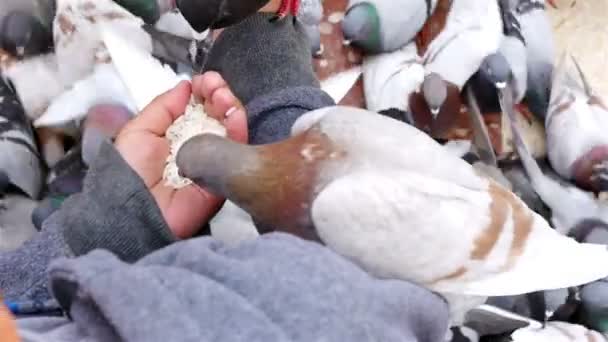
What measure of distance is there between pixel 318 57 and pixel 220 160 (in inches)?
21.1

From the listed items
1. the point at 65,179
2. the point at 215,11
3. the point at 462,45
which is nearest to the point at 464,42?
the point at 462,45

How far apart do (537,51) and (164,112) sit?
0.61 m

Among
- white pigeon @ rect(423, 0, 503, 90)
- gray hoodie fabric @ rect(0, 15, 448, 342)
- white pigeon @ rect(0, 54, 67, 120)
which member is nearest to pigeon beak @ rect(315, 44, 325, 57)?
white pigeon @ rect(423, 0, 503, 90)

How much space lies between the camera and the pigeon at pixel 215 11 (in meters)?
0.81

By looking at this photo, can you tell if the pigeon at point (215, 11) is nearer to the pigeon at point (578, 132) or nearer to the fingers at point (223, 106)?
the fingers at point (223, 106)

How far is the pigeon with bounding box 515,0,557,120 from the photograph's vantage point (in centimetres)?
120

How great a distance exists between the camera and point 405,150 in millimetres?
737

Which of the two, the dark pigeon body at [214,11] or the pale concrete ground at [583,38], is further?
the pale concrete ground at [583,38]

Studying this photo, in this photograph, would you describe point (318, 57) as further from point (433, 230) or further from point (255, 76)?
point (433, 230)

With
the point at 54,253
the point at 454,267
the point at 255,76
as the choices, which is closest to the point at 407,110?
the point at 255,76

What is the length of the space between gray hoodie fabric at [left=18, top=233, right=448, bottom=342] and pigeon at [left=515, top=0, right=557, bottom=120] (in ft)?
2.27

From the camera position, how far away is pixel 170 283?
1.69 ft

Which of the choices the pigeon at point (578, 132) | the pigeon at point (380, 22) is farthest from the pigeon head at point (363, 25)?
the pigeon at point (578, 132)

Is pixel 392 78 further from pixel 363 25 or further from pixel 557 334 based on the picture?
Answer: pixel 557 334
